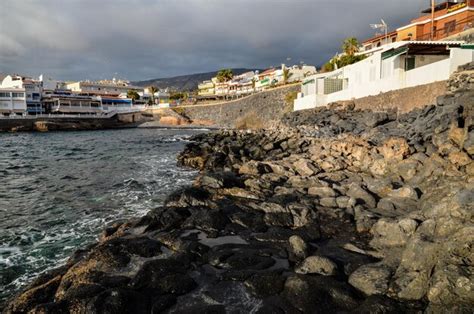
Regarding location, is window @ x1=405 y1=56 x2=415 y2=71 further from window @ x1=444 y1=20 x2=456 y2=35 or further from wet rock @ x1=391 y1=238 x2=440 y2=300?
wet rock @ x1=391 y1=238 x2=440 y2=300

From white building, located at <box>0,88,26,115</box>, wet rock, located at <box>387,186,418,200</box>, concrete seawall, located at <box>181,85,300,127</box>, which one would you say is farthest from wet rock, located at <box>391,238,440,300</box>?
white building, located at <box>0,88,26,115</box>

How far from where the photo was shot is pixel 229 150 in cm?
2383

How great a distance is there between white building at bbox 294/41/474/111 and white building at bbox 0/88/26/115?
235 feet

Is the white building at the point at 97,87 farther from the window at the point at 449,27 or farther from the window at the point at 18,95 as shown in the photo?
the window at the point at 449,27

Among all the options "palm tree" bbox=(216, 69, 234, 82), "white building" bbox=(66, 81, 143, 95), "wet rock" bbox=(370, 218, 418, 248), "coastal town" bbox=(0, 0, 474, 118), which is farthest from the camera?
"white building" bbox=(66, 81, 143, 95)

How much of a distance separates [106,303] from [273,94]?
2284 inches

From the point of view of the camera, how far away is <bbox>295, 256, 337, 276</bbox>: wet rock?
6578mm

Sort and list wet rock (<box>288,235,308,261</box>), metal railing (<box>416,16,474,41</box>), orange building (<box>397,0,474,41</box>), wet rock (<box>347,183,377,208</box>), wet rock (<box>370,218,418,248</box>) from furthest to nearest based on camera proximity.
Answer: orange building (<box>397,0,474,41</box>)
metal railing (<box>416,16,474,41</box>)
wet rock (<box>347,183,377,208</box>)
wet rock (<box>370,218,418,248</box>)
wet rock (<box>288,235,308,261</box>)

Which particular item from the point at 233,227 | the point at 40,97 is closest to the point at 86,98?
the point at 40,97

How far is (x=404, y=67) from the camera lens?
24.2m

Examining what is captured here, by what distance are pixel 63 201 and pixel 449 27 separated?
37.8 m

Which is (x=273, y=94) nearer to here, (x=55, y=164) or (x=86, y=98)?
(x=55, y=164)

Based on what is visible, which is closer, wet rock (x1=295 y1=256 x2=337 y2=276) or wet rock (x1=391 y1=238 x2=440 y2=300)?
wet rock (x1=391 y1=238 x2=440 y2=300)

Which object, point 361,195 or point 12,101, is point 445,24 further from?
point 12,101
